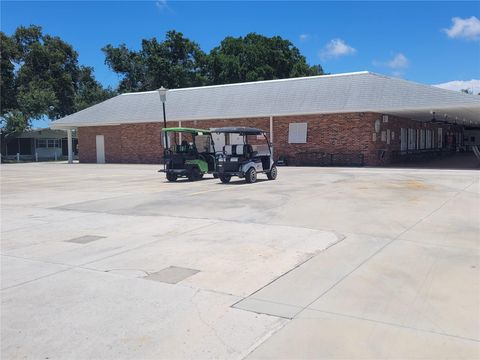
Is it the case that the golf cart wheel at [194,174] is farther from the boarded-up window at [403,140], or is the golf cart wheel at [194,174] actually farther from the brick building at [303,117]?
the boarded-up window at [403,140]

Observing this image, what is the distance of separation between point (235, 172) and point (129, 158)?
1998cm

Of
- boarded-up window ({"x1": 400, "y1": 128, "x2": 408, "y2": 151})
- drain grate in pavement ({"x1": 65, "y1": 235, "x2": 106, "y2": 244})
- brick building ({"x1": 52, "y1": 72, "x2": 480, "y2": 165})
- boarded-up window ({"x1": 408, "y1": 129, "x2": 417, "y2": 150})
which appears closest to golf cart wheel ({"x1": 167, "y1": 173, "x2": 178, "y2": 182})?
drain grate in pavement ({"x1": 65, "y1": 235, "x2": 106, "y2": 244})

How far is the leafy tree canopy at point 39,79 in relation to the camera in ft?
147

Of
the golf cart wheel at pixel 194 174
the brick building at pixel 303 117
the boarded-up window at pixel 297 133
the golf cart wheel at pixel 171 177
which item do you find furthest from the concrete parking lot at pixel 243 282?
the boarded-up window at pixel 297 133

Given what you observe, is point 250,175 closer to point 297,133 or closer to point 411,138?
point 297,133

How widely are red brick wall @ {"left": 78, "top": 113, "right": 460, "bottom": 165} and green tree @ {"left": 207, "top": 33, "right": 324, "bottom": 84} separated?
20.6 m

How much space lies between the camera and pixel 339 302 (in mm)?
4883

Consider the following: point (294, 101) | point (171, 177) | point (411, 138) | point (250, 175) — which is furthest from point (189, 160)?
point (411, 138)

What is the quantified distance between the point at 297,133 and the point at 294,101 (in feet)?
6.57

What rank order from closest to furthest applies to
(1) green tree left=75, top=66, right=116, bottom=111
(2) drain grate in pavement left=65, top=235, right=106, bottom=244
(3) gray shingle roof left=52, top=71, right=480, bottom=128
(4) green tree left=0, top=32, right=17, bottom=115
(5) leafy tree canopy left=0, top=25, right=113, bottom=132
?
1. (2) drain grate in pavement left=65, top=235, right=106, bottom=244
2. (3) gray shingle roof left=52, top=71, right=480, bottom=128
3. (5) leafy tree canopy left=0, top=25, right=113, bottom=132
4. (4) green tree left=0, top=32, right=17, bottom=115
5. (1) green tree left=75, top=66, right=116, bottom=111

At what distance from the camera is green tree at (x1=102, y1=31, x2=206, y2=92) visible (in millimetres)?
54125

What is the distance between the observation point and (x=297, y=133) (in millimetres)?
28266

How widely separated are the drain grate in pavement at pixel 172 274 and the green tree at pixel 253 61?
46.9 metres

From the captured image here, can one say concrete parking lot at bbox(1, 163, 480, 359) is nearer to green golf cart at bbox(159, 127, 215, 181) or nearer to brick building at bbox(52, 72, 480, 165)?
green golf cart at bbox(159, 127, 215, 181)
